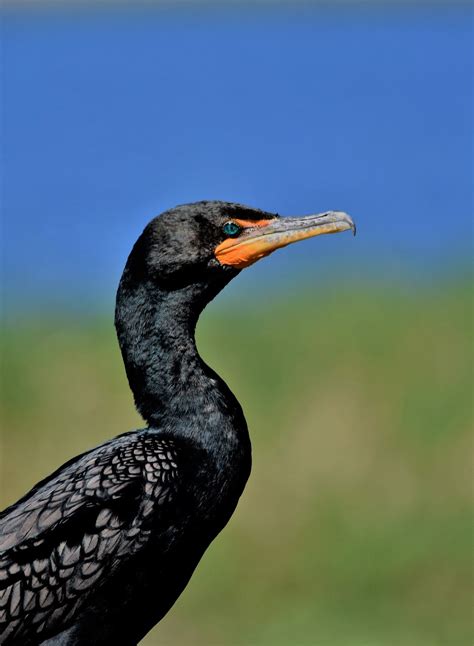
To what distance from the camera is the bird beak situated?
5.75m

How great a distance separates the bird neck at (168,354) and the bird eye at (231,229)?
267 millimetres

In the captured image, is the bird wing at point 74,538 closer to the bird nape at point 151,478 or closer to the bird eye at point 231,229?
the bird nape at point 151,478

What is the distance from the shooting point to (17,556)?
18.2ft

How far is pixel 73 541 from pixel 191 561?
21.1 inches

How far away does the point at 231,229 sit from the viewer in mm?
5836

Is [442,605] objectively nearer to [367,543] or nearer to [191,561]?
[367,543]

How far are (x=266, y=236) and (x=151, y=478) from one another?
1214mm

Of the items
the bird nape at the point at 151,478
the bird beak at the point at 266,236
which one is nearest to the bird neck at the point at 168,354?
the bird nape at the point at 151,478

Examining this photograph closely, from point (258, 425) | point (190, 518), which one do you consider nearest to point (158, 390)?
point (190, 518)

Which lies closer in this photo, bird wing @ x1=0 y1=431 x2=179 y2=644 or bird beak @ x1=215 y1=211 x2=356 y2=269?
bird wing @ x1=0 y1=431 x2=179 y2=644

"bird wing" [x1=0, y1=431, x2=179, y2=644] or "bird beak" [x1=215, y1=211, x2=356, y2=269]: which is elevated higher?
"bird beak" [x1=215, y1=211, x2=356, y2=269]

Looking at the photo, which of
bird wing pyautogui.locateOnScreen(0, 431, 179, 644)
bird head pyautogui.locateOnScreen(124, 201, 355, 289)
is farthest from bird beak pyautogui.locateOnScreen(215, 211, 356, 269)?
bird wing pyautogui.locateOnScreen(0, 431, 179, 644)

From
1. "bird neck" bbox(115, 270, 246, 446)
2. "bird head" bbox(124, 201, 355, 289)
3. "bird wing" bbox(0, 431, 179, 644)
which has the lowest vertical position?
"bird wing" bbox(0, 431, 179, 644)

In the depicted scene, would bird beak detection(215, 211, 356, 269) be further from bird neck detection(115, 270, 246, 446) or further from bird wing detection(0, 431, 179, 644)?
bird wing detection(0, 431, 179, 644)
